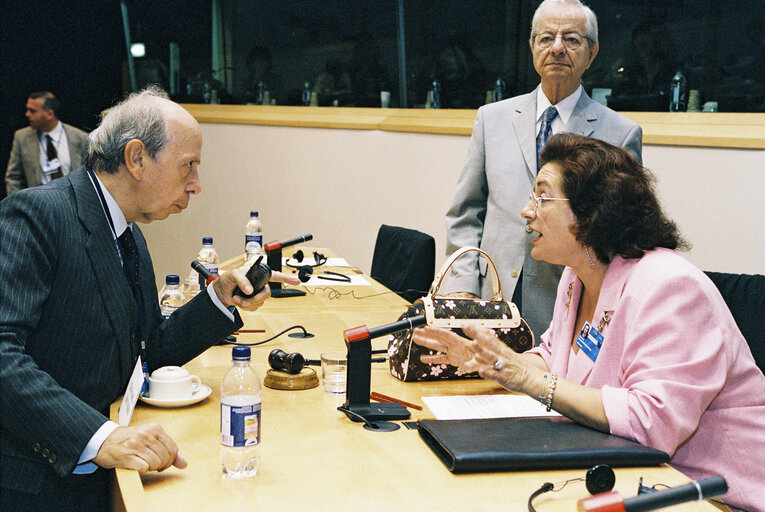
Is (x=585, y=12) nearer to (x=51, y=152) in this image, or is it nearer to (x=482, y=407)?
(x=482, y=407)

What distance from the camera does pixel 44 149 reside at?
721 centimetres

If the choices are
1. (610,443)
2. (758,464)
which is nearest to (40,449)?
(610,443)

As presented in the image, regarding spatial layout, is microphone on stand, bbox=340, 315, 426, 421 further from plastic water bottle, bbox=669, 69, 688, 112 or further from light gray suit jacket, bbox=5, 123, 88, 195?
→ light gray suit jacket, bbox=5, 123, 88, 195

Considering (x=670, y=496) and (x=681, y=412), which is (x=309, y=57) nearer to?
(x=681, y=412)

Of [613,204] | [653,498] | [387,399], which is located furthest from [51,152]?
[653,498]

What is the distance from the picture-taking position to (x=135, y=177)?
183 cm

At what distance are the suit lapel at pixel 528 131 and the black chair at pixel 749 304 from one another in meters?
0.77

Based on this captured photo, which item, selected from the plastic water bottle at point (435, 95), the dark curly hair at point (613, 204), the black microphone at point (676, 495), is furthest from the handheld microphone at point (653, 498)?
the plastic water bottle at point (435, 95)

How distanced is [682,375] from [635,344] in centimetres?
12

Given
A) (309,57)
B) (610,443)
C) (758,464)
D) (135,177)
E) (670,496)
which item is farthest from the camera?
(309,57)

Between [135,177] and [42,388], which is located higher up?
[135,177]

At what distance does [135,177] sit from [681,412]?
4.54 ft

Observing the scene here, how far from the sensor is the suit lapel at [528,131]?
8.98ft

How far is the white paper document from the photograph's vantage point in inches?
69.5
